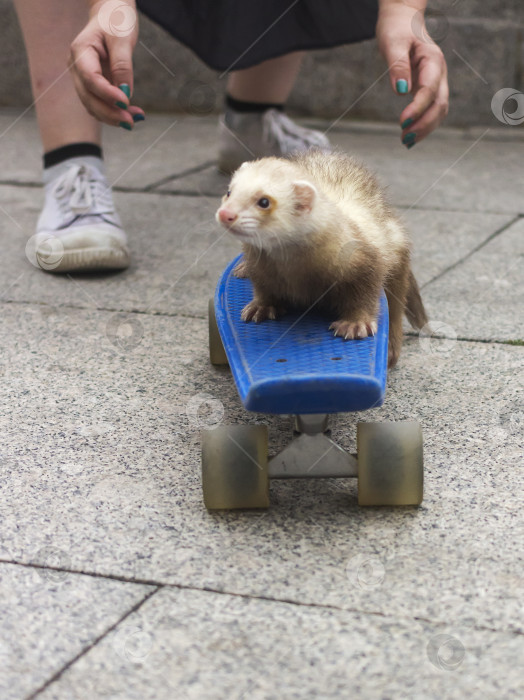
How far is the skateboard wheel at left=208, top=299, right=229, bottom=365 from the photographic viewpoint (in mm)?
2281

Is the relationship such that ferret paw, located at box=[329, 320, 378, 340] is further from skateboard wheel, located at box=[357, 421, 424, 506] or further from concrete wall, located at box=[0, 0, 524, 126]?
concrete wall, located at box=[0, 0, 524, 126]

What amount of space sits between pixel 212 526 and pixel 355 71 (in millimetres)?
4006

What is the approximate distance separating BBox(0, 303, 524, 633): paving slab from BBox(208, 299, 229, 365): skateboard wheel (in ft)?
0.14

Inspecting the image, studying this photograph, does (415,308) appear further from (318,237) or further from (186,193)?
(186,193)

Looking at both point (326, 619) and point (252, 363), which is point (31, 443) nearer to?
point (252, 363)

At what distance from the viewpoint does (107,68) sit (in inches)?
89.4

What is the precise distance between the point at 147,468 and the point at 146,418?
23 centimetres

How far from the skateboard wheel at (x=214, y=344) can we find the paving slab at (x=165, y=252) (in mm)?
382

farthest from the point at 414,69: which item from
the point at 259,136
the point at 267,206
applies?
the point at 259,136

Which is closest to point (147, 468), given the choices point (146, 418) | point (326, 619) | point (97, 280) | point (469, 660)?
point (146, 418)

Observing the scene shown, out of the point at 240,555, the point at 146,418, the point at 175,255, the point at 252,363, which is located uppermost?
the point at 252,363

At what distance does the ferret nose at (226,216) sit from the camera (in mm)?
1569

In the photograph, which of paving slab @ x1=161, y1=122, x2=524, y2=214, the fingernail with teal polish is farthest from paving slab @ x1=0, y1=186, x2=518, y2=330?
the fingernail with teal polish

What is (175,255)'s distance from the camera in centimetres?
313
